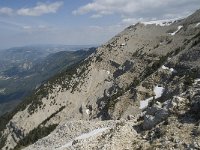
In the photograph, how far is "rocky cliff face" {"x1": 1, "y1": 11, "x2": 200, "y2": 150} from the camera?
3145 cm

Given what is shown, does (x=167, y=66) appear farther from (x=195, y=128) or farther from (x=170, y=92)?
(x=195, y=128)

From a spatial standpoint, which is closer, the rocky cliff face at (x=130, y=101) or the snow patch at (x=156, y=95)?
the rocky cliff face at (x=130, y=101)

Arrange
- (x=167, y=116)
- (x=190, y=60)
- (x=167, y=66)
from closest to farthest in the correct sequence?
(x=167, y=116)
(x=190, y=60)
(x=167, y=66)

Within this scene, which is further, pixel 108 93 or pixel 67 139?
pixel 108 93

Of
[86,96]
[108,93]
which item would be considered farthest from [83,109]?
[86,96]

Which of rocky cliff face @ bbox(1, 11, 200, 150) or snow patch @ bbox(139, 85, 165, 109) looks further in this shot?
snow patch @ bbox(139, 85, 165, 109)

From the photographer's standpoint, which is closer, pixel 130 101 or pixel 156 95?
pixel 156 95

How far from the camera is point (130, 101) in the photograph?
6391cm

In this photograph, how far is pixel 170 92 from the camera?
53125 mm

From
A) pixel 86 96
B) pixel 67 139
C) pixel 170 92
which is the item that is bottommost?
pixel 86 96

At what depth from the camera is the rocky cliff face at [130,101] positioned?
103 ft

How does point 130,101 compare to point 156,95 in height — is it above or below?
below

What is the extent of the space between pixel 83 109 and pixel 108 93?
6925 mm

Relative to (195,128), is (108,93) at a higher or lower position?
lower
